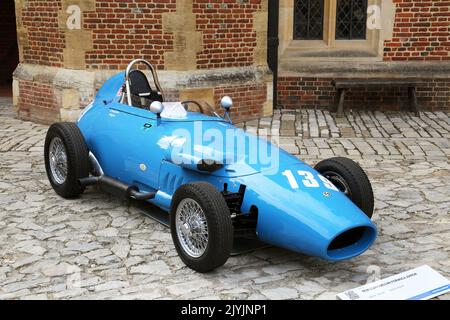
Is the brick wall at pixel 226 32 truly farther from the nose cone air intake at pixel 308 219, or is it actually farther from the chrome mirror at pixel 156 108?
the nose cone air intake at pixel 308 219

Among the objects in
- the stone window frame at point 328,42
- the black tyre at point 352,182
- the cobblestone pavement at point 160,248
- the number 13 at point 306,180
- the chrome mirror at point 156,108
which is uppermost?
the stone window frame at point 328,42

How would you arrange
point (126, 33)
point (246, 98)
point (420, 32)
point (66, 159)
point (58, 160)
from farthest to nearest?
point (420, 32) < point (246, 98) < point (126, 33) < point (58, 160) < point (66, 159)

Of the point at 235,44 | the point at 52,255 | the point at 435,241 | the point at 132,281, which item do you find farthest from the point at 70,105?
the point at 435,241

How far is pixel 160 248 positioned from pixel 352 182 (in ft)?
5.51

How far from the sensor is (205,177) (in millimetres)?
4777

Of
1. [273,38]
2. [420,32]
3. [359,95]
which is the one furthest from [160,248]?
[420,32]

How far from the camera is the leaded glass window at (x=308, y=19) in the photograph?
10.6m

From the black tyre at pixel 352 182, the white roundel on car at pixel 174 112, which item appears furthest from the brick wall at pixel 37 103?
the black tyre at pixel 352 182

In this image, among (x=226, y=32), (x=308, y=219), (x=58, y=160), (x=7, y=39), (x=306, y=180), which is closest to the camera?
(x=308, y=219)

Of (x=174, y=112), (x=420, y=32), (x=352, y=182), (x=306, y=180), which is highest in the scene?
(x=420, y=32)

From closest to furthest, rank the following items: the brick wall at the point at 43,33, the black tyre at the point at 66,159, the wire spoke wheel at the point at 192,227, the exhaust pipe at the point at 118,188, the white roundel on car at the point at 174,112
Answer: the wire spoke wheel at the point at 192,227 → the exhaust pipe at the point at 118,188 → the white roundel on car at the point at 174,112 → the black tyre at the point at 66,159 → the brick wall at the point at 43,33

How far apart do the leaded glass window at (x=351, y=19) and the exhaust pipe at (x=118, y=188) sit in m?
6.33

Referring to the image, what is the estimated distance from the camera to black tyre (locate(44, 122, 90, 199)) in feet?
18.9

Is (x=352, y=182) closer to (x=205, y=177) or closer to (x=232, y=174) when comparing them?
(x=232, y=174)
